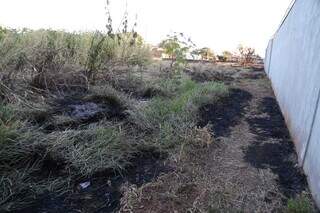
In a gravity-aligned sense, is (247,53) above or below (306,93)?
below

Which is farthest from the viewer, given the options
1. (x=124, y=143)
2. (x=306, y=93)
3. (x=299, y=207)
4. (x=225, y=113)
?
(x=225, y=113)

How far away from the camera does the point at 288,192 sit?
2.21 m

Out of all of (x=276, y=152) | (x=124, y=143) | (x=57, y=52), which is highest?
(x=57, y=52)

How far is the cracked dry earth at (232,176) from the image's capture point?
6.54 feet

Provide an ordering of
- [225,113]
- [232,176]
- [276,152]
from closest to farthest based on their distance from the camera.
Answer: [232,176]
[276,152]
[225,113]

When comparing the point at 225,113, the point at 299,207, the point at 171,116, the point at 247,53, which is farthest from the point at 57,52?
the point at 247,53

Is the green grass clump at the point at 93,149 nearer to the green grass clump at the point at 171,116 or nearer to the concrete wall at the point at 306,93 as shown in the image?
the green grass clump at the point at 171,116

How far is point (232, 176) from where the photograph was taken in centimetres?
240

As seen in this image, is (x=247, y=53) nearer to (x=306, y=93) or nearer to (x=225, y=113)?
(x=225, y=113)

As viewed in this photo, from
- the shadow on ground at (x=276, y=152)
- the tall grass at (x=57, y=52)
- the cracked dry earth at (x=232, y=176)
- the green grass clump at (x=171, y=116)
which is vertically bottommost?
the shadow on ground at (x=276, y=152)

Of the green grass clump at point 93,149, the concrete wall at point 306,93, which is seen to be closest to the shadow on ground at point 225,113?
the concrete wall at point 306,93

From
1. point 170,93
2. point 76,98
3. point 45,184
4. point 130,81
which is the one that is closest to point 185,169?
point 45,184

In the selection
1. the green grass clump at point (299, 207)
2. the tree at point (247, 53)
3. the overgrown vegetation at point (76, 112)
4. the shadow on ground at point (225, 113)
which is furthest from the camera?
the tree at point (247, 53)

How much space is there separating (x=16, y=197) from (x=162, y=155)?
1.06 metres
